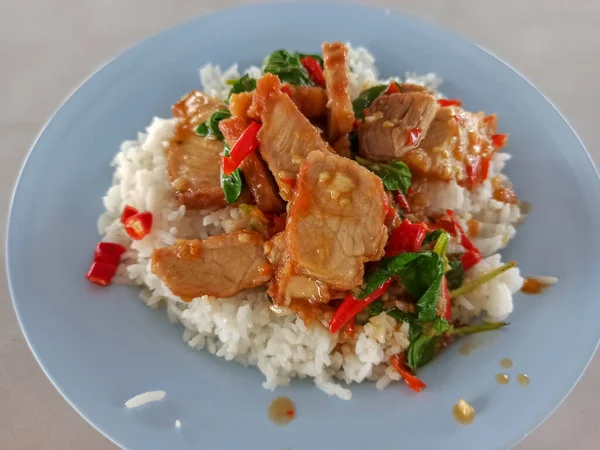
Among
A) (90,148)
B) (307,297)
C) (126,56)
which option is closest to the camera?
(307,297)

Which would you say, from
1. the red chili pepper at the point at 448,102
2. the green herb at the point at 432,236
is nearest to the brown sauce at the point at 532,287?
the green herb at the point at 432,236

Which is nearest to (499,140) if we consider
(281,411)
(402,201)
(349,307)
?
(402,201)

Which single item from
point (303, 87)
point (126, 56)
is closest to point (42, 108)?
point (126, 56)

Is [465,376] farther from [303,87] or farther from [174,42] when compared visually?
[174,42]

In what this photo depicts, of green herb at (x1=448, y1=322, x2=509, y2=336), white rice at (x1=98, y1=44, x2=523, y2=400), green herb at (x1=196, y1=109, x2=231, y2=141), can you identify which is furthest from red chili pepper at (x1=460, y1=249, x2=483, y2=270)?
green herb at (x1=196, y1=109, x2=231, y2=141)

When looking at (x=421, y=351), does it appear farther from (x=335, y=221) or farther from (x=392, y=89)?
(x=392, y=89)

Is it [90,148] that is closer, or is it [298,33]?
[90,148]

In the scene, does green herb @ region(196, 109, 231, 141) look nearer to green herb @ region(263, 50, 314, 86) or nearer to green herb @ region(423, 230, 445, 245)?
green herb @ region(263, 50, 314, 86)
